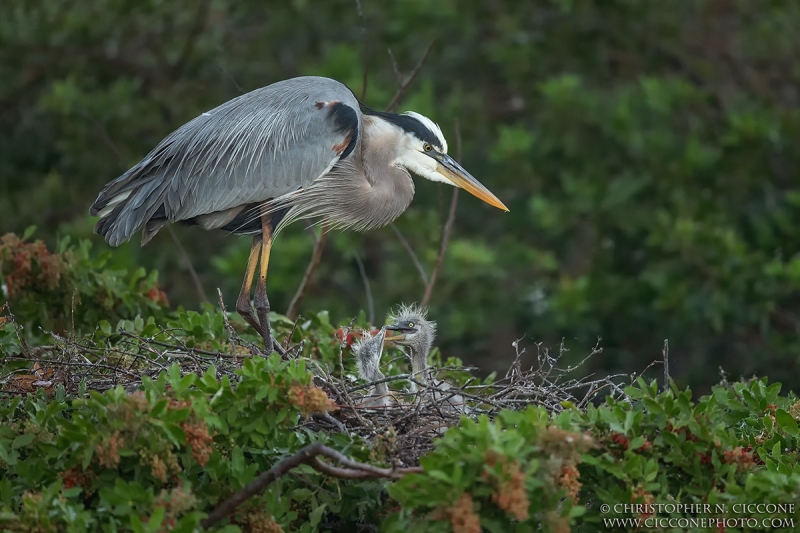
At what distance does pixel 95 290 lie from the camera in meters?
5.54

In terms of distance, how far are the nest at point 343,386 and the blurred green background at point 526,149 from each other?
4.55 metres

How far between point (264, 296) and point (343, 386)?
1.58 meters

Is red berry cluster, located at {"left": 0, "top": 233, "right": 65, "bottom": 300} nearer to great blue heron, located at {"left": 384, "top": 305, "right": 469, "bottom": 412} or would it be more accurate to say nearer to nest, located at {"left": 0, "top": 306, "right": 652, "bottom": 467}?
nest, located at {"left": 0, "top": 306, "right": 652, "bottom": 467}

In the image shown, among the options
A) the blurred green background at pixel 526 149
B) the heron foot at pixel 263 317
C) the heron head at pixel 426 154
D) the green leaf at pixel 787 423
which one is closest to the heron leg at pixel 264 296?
the heron foot at pixel 263 317

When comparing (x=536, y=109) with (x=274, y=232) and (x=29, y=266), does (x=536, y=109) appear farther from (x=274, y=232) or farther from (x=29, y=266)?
(x=29, y=266)

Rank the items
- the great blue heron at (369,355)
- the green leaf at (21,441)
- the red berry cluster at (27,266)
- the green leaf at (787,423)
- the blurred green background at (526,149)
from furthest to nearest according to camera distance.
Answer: the blurred green background at (526,149) < the red berry cluster at (27,266) < the great blue heron at (369,355) < the green leaf at (787,423) < the green leaf at (21,441)

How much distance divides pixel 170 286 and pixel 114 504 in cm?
681

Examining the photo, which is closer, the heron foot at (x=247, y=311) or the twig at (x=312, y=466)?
the twig at (x=312, y=466)

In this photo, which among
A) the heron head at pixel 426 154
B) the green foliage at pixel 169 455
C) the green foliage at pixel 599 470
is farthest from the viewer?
the heron head at pixel 426 154

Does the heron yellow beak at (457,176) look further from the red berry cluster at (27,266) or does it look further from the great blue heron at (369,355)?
the red berry cluster at (27,266)

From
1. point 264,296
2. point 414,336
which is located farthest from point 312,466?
point 264,296

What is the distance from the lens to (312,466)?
3.46 metres

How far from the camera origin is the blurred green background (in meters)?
9.53

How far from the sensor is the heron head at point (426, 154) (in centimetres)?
588
